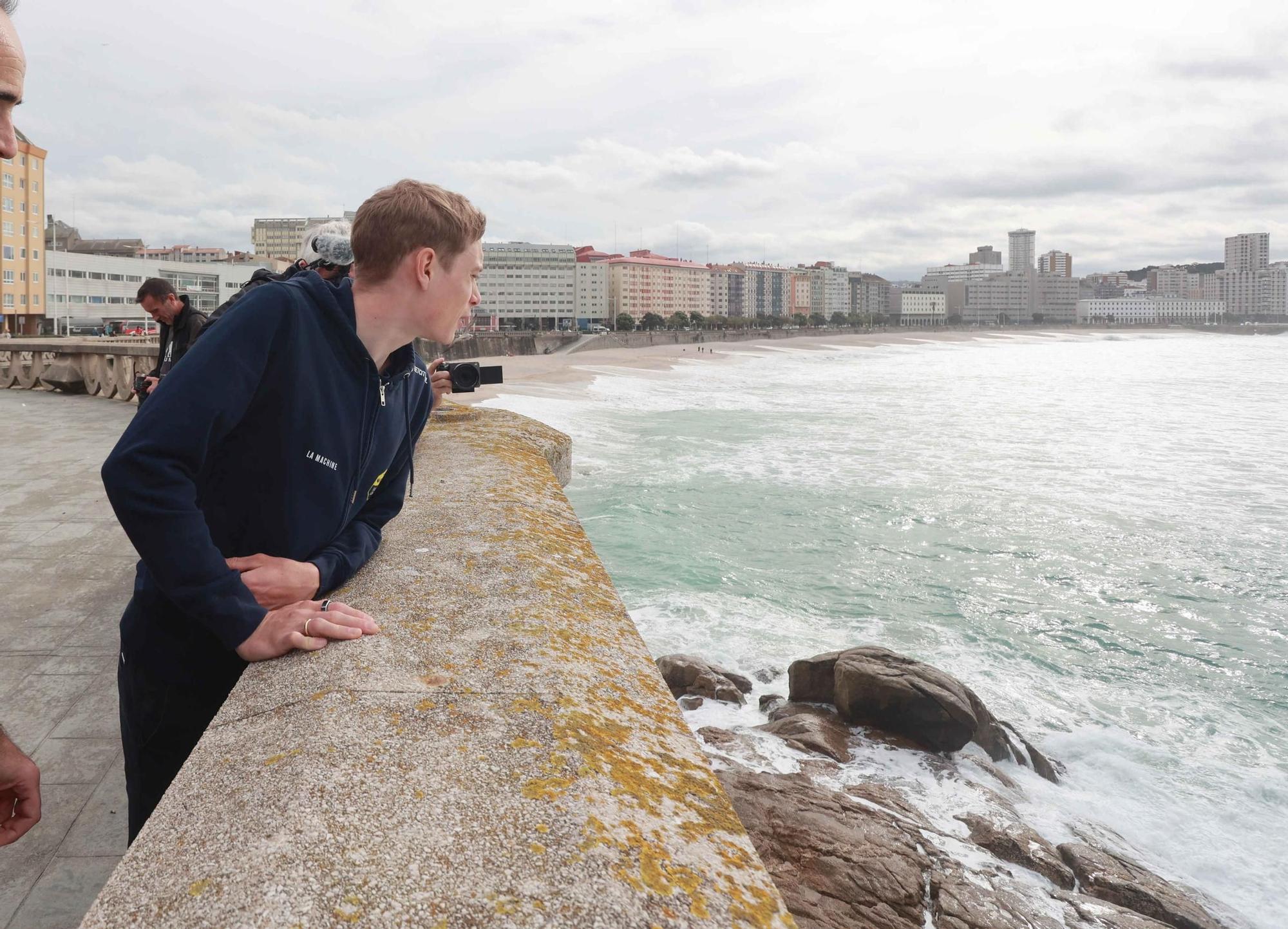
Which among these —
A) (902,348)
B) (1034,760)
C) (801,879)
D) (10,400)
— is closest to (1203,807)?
(1034,760)

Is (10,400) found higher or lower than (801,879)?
higher

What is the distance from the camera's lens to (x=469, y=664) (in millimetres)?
1798

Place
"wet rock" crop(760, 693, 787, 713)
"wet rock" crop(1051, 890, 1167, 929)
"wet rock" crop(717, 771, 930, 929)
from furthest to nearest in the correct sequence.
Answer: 1. "wet rock" crop(760, 693, 787, 713)
2. "wet rock" crop(1051, 890, 1167, 929)
3. "wet rock" crop(717, 771, 930, 929)

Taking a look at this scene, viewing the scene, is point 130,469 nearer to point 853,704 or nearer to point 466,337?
point 853,704

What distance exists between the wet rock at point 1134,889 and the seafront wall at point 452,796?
11.4 ft

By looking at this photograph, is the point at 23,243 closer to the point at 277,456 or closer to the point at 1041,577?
the point at 1041,577

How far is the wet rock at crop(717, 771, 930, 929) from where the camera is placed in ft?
11.0

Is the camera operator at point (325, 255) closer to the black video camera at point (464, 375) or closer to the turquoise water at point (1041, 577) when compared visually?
the black video camera at point (464, 375)

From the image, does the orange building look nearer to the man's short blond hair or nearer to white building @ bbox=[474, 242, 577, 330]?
the man's short blond hair

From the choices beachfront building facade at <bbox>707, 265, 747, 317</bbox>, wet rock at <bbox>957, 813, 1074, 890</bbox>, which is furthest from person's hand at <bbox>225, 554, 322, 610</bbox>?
beachfront building facade at <bbox>707, 265, 747, 317</bbox>

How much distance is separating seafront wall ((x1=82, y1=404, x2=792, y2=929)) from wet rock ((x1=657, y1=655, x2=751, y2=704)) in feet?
14.9

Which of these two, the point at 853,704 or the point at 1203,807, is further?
the point at 853,704

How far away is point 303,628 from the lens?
1856mm

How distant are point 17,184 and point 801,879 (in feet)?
249
